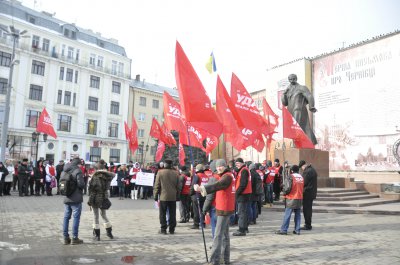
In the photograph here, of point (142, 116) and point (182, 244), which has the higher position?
point (142, 116)

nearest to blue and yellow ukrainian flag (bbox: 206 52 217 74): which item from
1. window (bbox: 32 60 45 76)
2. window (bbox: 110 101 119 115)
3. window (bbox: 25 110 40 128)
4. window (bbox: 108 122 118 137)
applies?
window (bbox: 25 110 40 128)

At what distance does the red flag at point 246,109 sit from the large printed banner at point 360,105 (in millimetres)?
16960

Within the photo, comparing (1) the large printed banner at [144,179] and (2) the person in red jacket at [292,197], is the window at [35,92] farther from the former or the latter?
(2) the person in red jacket at [292,197]

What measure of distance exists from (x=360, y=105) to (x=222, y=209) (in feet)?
82.4

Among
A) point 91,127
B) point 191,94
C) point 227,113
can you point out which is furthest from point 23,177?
point 91,127

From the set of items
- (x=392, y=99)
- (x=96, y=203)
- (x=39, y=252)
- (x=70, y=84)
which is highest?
(x=70, y=84)

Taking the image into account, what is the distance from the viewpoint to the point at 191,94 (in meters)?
6.83

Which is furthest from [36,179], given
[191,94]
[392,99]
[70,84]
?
[70,84]

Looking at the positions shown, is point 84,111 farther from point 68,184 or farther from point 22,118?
point 68,184

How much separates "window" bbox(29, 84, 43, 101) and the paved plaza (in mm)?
35838

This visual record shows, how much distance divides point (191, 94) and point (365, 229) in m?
6.21

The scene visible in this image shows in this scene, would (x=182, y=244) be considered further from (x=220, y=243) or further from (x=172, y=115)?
(x=172, y=115)

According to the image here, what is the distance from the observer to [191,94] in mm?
6828

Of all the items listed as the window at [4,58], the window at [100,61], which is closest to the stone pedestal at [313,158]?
the window at [4,58]
